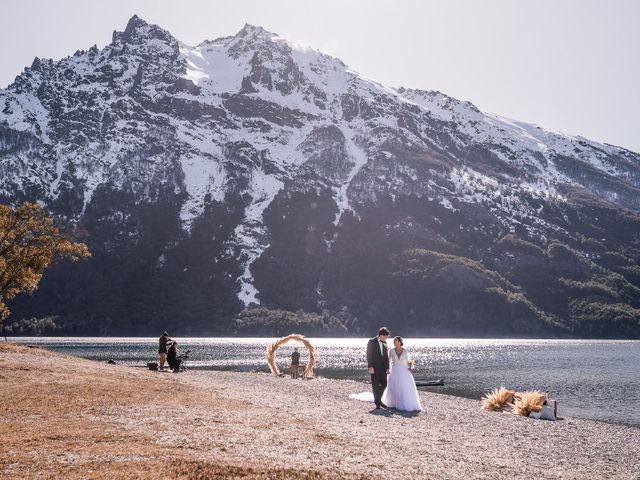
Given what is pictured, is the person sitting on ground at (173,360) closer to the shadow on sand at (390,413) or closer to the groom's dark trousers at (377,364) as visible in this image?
the groom's dark trousers at (377,364)

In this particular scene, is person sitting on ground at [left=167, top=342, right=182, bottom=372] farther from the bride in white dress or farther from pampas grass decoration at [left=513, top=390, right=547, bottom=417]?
pampas grass decoration at [left=513, top=390, right=547, bottom=417]

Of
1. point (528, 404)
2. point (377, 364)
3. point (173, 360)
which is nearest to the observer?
point (377, 364)

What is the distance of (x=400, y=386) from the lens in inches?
1131

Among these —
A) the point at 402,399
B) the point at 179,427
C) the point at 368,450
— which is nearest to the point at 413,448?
the point at 368,450

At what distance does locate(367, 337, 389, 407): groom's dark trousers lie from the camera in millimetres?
28433

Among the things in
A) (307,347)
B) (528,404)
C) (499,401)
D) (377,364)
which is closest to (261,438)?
(377,364)

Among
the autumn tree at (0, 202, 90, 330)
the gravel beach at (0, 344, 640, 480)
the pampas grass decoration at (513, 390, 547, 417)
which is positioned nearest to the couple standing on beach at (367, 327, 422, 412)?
the gravel beach at (0, 344, 640, 480)

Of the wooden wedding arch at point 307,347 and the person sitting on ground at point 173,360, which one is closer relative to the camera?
the person sitting on ground at point 173,360

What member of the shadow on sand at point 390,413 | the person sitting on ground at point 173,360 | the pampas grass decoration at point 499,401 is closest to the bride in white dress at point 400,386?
the shadow on sand at point 390,413

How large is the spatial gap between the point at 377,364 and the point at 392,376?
111cm

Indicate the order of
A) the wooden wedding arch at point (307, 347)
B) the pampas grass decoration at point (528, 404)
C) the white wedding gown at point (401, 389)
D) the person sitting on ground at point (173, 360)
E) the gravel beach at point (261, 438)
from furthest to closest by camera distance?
the wooden wedding arch at point (307, 347), the person sitting on ground at point (173, 360), the pampas grass decoration at point (528, 404), the white wedding gown at point (401, 389), the gravel beach at point (261, 438)

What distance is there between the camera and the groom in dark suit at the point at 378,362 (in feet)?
93.1

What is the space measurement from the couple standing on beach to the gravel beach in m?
1.04

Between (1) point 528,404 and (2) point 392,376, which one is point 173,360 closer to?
(2) point 392,376
